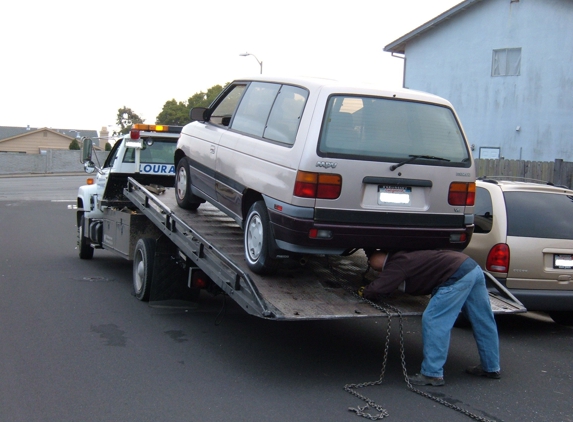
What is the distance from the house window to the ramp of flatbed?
2196cm

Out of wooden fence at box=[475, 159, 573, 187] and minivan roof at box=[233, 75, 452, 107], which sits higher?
minivan roof at box=[233, 75, 452, 107]

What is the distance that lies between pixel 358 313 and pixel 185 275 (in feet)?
11.9

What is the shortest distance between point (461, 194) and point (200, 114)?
11.6ft

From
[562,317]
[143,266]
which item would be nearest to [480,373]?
[562,317]

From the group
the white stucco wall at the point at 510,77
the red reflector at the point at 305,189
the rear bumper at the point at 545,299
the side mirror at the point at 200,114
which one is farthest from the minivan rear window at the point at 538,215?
the white stucco wall at the point at 510,77

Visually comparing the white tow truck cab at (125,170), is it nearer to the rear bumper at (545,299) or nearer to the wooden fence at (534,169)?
the rear bumper at (545,299)

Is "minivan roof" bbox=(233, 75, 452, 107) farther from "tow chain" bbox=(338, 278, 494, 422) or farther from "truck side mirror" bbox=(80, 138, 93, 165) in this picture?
"truck side mirror" bbox=(80, 138, 93, 165)

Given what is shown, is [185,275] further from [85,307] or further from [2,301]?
[2,301]

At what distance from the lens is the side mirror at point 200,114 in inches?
336

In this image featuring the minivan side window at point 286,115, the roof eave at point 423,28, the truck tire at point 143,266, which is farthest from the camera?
the roof eave at point 423,28

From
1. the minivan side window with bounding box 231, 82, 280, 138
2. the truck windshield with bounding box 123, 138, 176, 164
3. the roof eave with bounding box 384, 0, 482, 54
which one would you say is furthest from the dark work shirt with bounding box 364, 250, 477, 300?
the roof eave with bounding box 384, 0, 482, 54

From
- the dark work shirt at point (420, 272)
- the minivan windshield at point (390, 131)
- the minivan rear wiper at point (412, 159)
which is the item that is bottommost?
the dark work shirt at point (420, 272)

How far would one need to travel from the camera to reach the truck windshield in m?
11.8

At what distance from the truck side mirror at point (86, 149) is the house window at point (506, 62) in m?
20.2
